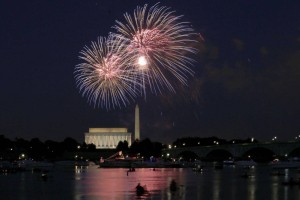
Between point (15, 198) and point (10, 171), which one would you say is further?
point (10, 171)

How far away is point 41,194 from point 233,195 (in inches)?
1055

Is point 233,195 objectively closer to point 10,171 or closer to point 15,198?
point 15,198

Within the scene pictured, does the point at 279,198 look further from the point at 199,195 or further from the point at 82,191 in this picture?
the point at 82,191

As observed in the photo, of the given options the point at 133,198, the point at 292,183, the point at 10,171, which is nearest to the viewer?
the point at 133,198

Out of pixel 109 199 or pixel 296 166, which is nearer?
pixel 109 199

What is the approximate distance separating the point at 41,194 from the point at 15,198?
6.79 metres

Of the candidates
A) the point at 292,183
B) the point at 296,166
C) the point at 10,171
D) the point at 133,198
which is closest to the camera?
the point at 133,198

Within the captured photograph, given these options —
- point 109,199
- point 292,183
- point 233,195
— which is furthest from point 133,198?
point 292,183

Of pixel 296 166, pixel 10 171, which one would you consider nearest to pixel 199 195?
pixel 10 171

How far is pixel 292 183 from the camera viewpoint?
323 ft

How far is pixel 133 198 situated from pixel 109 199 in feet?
10.3

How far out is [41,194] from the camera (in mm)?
89188

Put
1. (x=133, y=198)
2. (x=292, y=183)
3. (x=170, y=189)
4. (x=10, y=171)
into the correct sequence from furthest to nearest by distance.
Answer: (x=10, y=171), (x=292, y=183), (x=170, y=189), (x=133, y=198)

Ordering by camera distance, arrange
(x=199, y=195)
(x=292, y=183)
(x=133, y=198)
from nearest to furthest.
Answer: (x=133, y=198) → (x=199, y=195) → (x=292, y=183)
